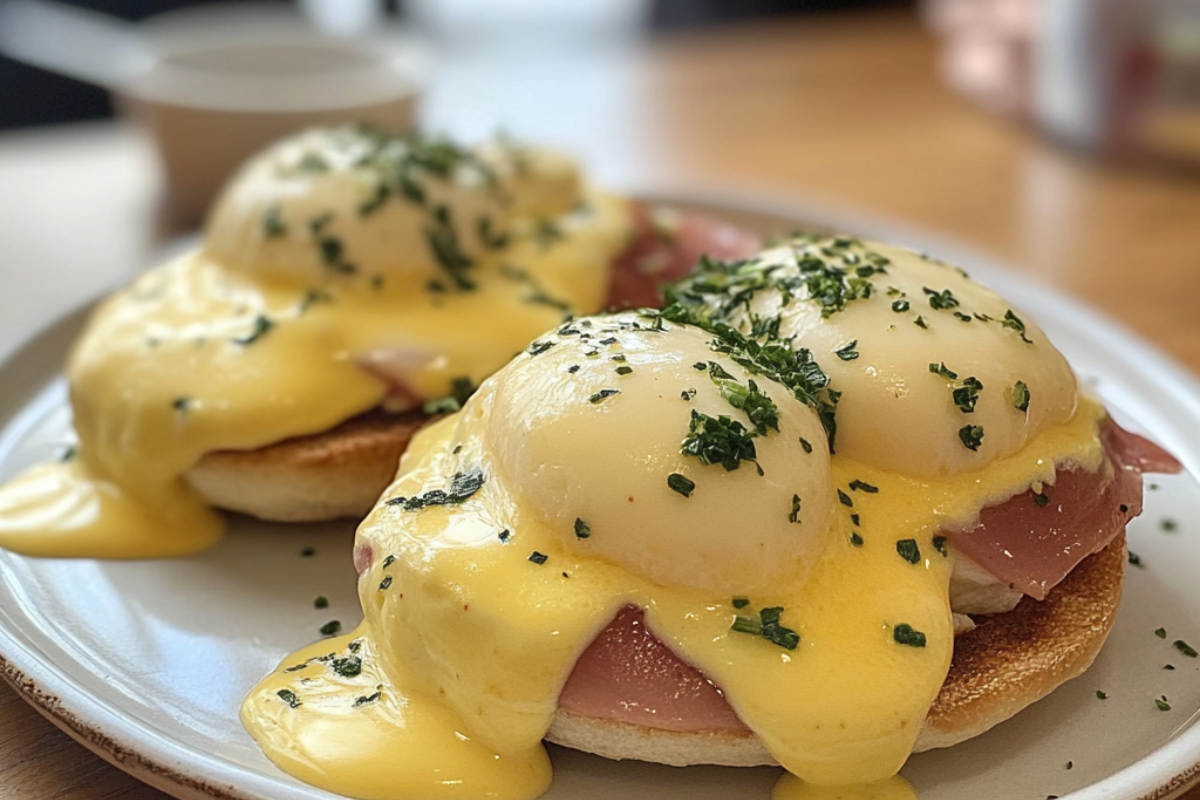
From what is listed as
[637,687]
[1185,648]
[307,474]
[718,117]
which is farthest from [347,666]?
[718,117]

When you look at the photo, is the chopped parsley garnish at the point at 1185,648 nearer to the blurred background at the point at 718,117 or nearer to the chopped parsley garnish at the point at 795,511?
the chopped parsley garnish at the point at 795,511

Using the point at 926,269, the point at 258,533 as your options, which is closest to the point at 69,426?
the point at 258,533

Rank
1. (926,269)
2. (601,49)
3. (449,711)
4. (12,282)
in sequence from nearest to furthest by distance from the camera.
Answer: (449,711)
(926,269)
(12,282)
(601,49)

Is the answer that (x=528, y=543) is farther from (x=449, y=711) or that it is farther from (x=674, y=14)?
(x=674, y=14)

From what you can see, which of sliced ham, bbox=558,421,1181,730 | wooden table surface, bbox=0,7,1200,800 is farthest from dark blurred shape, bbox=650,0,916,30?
sliced ham, bbox=558,421,1181,730

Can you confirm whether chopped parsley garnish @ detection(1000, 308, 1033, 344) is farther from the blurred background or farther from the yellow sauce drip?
the blurred background

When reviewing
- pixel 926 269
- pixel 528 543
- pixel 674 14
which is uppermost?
pixel 926 269
